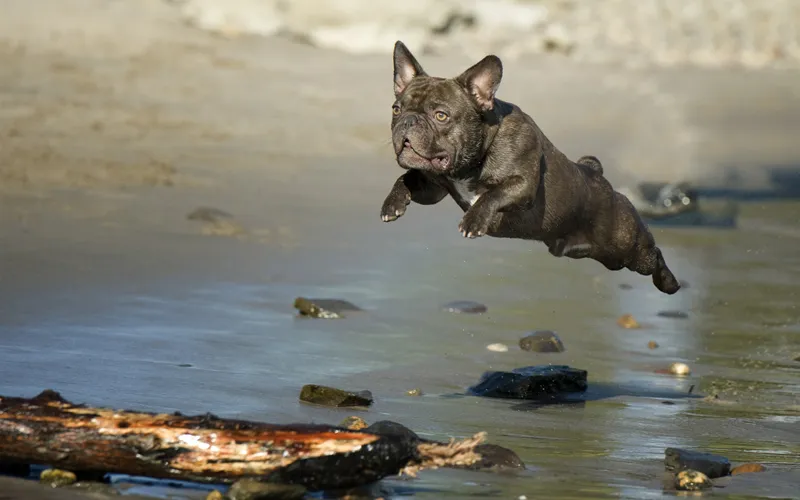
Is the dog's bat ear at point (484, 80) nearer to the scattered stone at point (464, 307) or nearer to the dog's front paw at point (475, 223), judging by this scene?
the dog's front paw at point (475, 223)

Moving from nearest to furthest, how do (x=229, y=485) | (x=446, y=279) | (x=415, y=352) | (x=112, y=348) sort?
(x=229, y=485) → (x=112, y=348) → (x=415, y=352) → (x=446, y=279)

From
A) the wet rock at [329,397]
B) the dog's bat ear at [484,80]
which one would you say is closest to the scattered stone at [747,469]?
the wet rock at [329,397]

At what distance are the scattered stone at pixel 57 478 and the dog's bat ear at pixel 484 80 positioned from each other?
136 inches

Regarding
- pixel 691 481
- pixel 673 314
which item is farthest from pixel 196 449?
pixel 673 314

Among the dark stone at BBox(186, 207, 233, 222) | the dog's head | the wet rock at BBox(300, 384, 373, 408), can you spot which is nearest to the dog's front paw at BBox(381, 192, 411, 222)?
the dog's head

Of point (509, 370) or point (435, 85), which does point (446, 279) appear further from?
point (435, 85)

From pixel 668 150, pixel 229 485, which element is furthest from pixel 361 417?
pixel 668 150

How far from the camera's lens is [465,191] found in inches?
349

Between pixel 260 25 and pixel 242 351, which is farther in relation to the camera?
pixel 260 25

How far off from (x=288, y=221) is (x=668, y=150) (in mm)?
7658

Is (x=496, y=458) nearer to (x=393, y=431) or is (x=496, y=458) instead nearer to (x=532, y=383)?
(x=393, y=431)

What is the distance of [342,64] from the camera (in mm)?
21500

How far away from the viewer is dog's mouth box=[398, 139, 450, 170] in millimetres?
8242

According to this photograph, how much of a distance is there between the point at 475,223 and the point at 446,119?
2.07 feet
